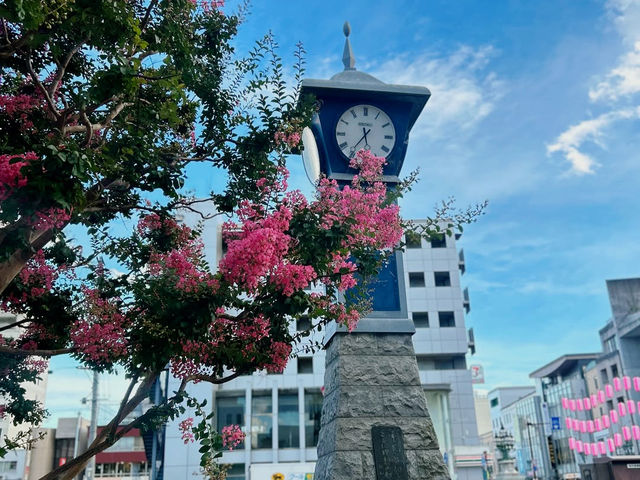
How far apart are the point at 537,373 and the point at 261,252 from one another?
71.2 meters

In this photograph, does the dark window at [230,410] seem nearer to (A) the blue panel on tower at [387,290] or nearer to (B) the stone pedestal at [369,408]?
(B) the stone pedestal at [369,408]

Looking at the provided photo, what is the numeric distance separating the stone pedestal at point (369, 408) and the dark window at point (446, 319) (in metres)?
32.8

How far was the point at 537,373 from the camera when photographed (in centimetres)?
6850

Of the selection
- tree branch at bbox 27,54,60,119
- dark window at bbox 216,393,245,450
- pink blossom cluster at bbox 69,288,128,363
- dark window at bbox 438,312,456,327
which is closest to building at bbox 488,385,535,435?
dark window at bbox 438,312,456,327

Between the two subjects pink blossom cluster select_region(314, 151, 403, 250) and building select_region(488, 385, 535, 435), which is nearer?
pink blossom cluster select_region(314, 151, 403, 250)

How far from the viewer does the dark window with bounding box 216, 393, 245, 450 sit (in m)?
35.1

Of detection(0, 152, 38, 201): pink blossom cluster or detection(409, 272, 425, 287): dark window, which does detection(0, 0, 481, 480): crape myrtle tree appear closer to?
detection(0, 152, 38, 201): pink blossom cluster

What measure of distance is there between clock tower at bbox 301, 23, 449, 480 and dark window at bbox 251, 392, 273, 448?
2832 centimetres

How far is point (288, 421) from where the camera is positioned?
3538 cm

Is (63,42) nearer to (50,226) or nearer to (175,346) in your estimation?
(50,226)

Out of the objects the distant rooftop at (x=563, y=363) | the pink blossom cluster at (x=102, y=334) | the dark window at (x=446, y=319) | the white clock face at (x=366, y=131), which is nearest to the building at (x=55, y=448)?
the dark window at (x=446, y=319)

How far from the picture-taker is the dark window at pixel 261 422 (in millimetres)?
35000

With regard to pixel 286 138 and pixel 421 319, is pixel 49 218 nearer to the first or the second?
pixel 286 138

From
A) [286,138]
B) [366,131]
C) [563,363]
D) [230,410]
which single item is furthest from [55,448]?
[286,138]
